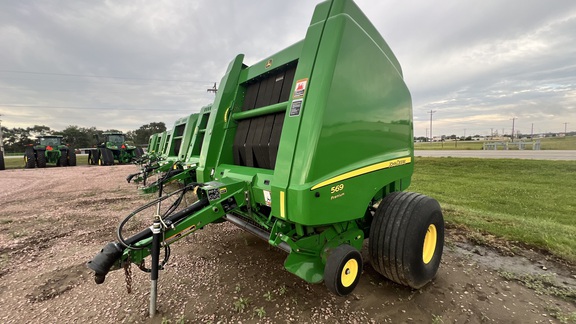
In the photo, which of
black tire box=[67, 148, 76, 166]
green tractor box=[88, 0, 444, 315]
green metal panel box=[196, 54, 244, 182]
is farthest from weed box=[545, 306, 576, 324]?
black tire box=[67, 148, 76, 166]

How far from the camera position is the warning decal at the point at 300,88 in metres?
2.12

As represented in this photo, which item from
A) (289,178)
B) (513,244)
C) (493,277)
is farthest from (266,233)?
(513,244)

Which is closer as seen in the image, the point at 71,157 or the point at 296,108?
the point at 296,108

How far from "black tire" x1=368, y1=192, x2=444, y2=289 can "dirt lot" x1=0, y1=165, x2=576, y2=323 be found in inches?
10.3

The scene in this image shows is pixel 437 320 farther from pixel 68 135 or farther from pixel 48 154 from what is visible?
pixel 68 135

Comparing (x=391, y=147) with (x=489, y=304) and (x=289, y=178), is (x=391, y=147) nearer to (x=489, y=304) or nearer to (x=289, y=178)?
(x=289, y=178)

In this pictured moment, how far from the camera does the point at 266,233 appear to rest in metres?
2.60

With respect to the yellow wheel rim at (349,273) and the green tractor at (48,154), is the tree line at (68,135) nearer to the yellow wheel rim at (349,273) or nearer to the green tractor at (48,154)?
the green tractor at (48,154)

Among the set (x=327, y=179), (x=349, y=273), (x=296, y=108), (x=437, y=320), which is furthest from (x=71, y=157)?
(x=437, y=320)

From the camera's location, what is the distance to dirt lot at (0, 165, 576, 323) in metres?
2.22

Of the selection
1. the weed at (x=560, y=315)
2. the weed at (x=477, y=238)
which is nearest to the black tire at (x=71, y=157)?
the weed at (x=477, y=238)

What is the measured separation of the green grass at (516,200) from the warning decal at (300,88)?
3.82 meters

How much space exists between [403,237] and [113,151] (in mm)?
23109

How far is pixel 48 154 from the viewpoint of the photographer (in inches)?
704
